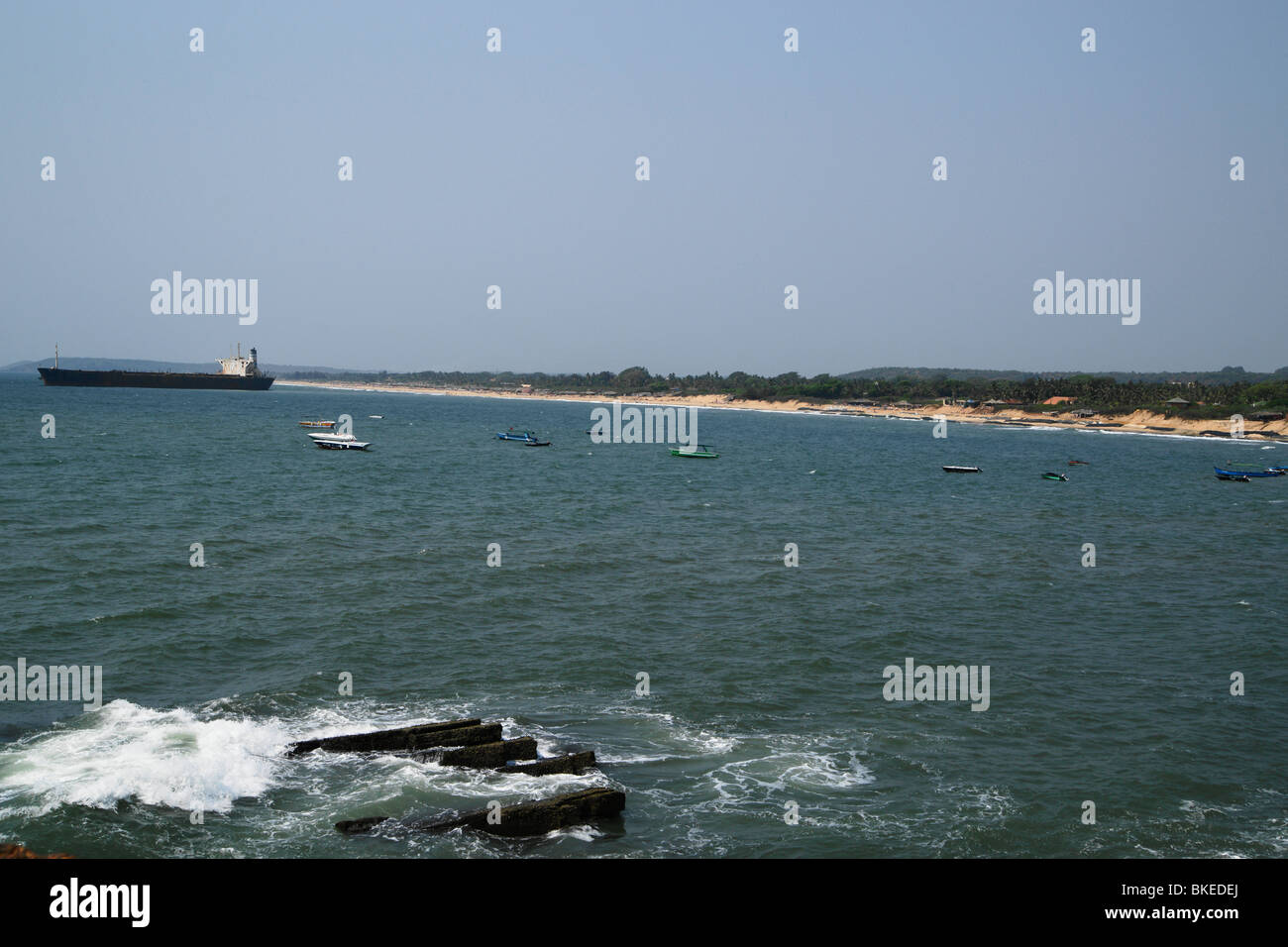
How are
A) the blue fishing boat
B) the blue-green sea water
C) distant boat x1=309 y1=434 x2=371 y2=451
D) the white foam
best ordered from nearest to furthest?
the blue-green sea water
the white foam
the blue fishing boat
distant boat x1=309 y1=434 x2=371 y2=451

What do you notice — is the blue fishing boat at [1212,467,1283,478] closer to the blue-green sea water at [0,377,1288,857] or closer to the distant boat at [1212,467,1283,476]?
the distant boat at [1212,467,1283,476]

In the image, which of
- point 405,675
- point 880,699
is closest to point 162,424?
point 405,675

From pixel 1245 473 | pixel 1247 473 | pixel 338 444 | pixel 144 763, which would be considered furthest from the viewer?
pixel 338 444

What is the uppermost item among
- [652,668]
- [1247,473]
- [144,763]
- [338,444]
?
[338,444]

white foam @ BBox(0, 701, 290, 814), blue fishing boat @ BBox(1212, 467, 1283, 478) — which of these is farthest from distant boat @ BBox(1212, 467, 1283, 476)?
white foam @ BBox(0, 701, 290, 814)

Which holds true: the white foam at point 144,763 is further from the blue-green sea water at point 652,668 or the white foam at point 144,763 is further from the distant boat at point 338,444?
the distant boat at point 338,444

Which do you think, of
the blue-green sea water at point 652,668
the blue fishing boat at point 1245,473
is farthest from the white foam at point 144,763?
the blue fishing boat at point 1245,473

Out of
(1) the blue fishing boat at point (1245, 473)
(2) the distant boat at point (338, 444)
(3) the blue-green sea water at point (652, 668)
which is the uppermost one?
(2) the distant boat at point (338, 444)

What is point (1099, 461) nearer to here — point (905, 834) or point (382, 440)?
point (382, 440)

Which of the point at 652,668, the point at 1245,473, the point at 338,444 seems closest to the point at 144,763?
the point at 652,668

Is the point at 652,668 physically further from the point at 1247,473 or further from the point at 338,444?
the point at 1247,473
